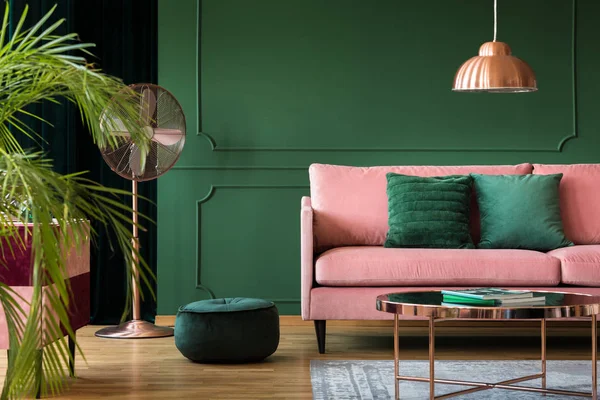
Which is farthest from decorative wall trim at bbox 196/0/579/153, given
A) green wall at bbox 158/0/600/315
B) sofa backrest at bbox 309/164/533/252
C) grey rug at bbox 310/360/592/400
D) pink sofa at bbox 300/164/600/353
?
grey rug at bbox 310/360/592/400

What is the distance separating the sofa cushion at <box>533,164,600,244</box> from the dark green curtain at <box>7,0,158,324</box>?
8.19 ft

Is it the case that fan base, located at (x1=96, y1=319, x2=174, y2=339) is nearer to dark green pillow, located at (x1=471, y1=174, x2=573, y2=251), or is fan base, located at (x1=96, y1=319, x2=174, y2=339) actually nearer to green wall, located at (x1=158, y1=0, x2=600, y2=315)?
green wall, located at (x1=158, y1=0, x2=600, y2=315)

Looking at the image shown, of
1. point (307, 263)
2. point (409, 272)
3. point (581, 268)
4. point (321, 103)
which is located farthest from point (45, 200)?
point (321, 103)

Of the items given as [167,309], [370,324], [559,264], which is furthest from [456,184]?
[167,309]

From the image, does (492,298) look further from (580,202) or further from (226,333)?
(580,202)

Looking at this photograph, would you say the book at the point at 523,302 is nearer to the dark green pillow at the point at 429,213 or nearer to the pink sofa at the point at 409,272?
the pink sofa at the point at 409,272

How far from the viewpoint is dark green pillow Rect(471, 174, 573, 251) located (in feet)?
14.7

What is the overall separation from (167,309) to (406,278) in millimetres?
1689

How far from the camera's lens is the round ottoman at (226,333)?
12.6 ft

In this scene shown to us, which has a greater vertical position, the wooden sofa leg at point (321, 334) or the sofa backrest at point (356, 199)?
the sofa backrest at point (356, 199)

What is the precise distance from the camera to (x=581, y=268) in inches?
161

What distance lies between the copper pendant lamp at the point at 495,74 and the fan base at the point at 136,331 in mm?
2072

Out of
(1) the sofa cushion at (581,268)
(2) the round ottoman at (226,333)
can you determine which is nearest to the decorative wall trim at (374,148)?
(1) the sofa cushion at (581,268)

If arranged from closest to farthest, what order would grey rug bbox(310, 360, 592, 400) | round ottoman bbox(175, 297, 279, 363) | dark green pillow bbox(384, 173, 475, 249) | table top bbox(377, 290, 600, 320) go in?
1. table top bbox(377, 290, 600, 320)
2. grey rug bbox(310, 360, 592, 400)
3. round ottoman bbox(175, 297, 279, 363)
4. dark green pillow bbox(384, 173, 475, 249)
